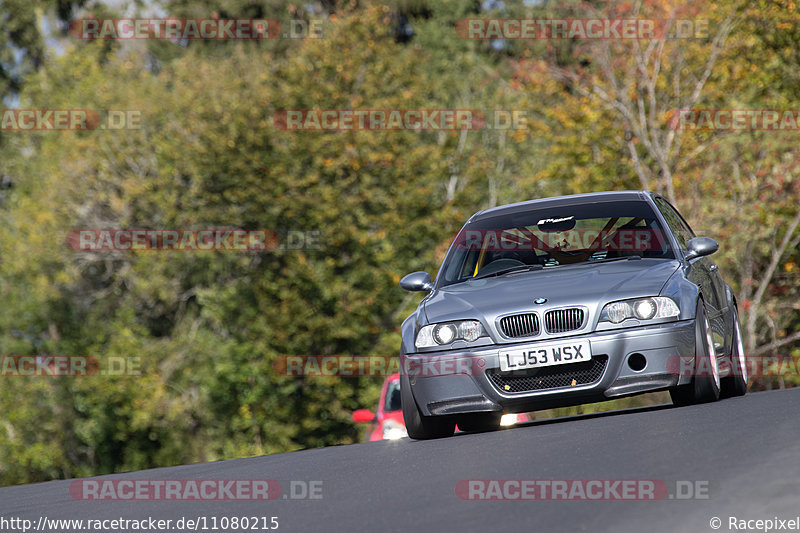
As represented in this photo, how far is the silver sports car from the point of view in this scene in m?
8.26

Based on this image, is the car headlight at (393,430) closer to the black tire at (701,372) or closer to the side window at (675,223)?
the side window at (675,223)

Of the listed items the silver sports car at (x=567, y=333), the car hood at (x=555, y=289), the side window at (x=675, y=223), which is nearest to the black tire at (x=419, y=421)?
the silver sports car at (x=567, y=333)

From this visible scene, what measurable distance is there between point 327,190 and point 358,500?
29748mm

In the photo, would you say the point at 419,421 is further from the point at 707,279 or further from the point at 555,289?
the point at 707,279

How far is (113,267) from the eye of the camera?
42.7 m

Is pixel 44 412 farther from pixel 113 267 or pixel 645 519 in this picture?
pixel 645 519

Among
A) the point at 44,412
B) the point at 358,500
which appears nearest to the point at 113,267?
the point at 44,412

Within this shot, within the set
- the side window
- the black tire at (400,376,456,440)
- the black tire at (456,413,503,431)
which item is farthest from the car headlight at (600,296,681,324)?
the black tire at (456,413,503,431)

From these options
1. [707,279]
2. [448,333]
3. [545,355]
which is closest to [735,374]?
[707,279]

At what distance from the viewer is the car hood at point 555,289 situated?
8.39 m

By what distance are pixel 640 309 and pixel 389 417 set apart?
222 inches

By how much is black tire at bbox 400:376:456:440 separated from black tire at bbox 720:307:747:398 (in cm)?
239

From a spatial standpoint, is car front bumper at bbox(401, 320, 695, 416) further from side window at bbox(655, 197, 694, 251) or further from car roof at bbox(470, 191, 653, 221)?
car roof at bbox(470, 191, 653, 221)

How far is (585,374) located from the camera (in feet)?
27.1
